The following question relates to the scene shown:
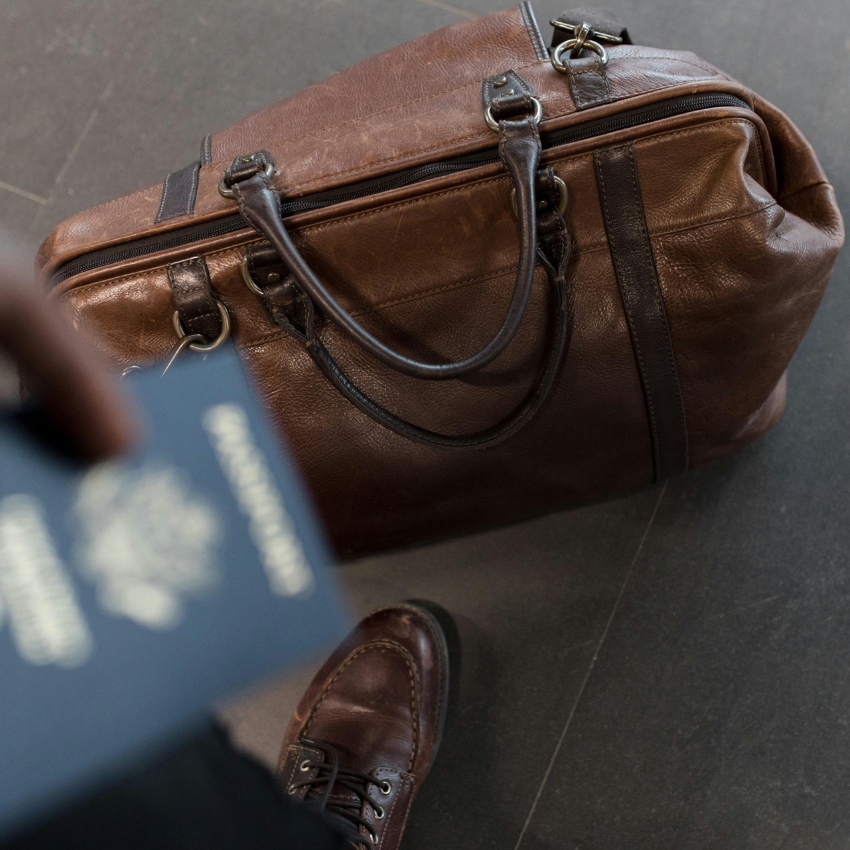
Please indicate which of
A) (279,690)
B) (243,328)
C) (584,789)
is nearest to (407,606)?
(279,690)

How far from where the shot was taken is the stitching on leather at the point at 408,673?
89cm

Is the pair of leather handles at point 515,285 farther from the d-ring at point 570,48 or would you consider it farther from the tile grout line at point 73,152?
the tile grout line at point 73,152

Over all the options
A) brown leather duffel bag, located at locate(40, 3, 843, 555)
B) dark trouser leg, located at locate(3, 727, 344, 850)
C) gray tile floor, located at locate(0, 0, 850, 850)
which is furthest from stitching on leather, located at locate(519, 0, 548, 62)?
dark trouser leg, located at locate(3, 727, 344, 850)

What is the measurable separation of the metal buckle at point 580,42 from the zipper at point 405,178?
66 millimetres

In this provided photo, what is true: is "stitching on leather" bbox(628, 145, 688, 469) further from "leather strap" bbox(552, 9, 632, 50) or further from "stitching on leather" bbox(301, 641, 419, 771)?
"stitching on leather" bbox(301, 641, 419, 771)

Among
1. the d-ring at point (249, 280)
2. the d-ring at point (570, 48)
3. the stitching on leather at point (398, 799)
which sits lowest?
the stitching on leather at point (398, 799)

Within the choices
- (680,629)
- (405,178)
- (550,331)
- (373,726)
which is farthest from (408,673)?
(405,178)

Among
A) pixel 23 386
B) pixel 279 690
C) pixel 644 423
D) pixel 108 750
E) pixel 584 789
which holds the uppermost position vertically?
pixel 23 386

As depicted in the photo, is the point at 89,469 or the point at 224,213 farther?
the point at 224,213

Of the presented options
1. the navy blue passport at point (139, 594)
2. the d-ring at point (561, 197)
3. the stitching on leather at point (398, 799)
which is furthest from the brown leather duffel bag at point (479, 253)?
the stitching on leather at point (398, 799)

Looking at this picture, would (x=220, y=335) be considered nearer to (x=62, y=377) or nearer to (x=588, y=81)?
(x=62, y=377)

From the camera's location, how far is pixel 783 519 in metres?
0.91

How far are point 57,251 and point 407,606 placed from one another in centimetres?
59

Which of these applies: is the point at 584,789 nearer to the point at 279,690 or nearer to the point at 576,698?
the point at 576,698
